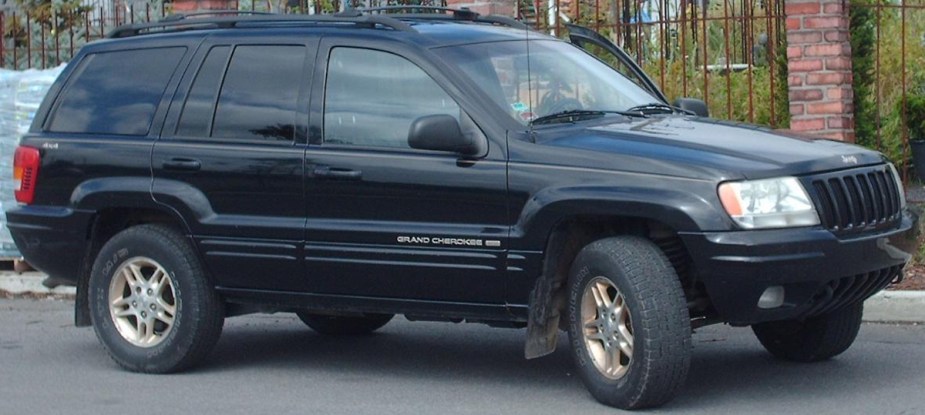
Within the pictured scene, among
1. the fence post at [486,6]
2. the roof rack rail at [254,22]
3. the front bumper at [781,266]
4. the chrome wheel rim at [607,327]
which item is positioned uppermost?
the fence post at [486,6]

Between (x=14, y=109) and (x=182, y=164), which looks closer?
(x=182, y=164)

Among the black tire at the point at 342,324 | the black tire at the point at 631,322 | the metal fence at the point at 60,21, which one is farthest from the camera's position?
the metal fence at the point at 60,21

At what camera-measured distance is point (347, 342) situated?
8977 millimetres

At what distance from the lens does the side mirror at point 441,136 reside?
22.5 feet

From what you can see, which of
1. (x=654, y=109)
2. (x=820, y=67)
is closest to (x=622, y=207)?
(x=654, y=109)

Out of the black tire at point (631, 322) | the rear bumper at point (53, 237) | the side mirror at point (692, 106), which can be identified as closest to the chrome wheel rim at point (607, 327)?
the black tire at point (631, 322)

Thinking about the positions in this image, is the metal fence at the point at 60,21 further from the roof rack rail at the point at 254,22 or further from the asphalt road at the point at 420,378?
the asphalt road at the point at 420,378

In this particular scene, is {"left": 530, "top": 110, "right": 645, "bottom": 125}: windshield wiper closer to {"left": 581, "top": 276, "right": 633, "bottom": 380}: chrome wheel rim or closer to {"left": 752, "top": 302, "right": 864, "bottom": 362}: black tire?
{"left": 581, "top": 276, "right": 633, "bottom": 380}: chrome wheel rim

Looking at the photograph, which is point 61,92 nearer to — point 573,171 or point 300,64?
point 300,64

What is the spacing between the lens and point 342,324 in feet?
29.7

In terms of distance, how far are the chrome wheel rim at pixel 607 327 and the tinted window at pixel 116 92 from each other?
2609 millimetres

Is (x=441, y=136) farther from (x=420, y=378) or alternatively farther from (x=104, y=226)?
(x=104, y=226)

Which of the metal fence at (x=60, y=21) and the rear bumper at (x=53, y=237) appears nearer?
the rear bumper at (x=53, y=237)

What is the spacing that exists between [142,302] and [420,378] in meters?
1.50
